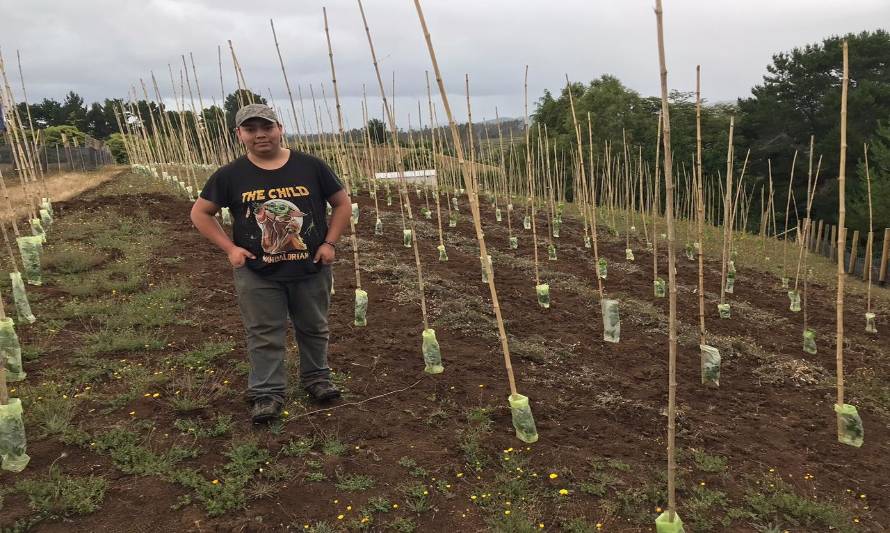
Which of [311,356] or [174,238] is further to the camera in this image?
[174,238]

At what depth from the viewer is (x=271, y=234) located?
224 cm

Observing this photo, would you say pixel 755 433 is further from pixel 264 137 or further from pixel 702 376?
pixel 264 137

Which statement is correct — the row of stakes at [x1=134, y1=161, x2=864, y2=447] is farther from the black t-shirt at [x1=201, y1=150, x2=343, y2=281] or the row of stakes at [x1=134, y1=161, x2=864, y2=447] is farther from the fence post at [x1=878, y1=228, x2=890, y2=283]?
the fence post at [x1=878, y1=228, x2=890, y2=283]

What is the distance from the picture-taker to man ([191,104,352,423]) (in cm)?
222

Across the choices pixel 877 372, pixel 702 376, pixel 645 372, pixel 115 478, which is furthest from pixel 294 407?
pixel 877 372

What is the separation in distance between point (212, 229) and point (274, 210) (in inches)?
10.6

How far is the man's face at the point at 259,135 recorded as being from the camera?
2189 millimetres

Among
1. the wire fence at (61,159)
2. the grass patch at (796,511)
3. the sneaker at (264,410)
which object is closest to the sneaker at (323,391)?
the sneaker at (264,410)

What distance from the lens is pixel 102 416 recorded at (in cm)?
236

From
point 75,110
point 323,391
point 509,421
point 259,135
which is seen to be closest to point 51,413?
point 323,391

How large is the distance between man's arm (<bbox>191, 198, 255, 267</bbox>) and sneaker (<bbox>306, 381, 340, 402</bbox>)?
0.69 m

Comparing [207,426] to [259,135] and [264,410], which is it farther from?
[259,135]

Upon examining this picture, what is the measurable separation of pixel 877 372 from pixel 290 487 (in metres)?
4.18

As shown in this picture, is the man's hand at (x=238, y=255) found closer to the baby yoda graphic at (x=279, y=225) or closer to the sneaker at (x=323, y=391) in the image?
the baby yoda graphic at (x=279, y=225)
